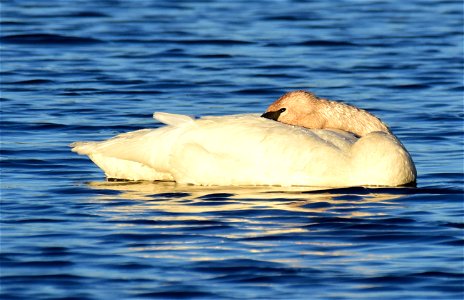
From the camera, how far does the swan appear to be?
11.9 meters

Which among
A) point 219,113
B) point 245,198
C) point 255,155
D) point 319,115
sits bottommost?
point 219,113

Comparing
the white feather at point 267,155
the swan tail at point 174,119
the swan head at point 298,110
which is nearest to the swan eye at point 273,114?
the swan head at point 298,110

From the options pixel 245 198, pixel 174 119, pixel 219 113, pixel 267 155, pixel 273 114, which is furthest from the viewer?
pixel 219 113

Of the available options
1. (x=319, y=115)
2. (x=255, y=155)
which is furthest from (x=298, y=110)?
(x=255, y=155)

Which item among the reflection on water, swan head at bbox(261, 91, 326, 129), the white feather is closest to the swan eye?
swan head at bbox(261, 91, 326, 129)

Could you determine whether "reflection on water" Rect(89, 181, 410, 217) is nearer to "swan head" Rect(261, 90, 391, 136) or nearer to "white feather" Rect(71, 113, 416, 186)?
"white feather" Rect(71, 113, 416, 186)

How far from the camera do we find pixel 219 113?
1683cm

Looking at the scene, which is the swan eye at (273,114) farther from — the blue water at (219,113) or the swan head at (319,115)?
the blue water at (219,113)

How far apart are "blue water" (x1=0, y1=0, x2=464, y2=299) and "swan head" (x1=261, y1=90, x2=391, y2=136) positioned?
0.73 metres

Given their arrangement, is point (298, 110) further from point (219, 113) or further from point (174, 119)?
point (219, 113)

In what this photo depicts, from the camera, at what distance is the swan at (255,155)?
39.0 feet

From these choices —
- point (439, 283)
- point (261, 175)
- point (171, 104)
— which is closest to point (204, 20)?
point (171, 104)

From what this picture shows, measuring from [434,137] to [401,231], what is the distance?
4866mm

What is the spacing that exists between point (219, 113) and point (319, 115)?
13.6ft
